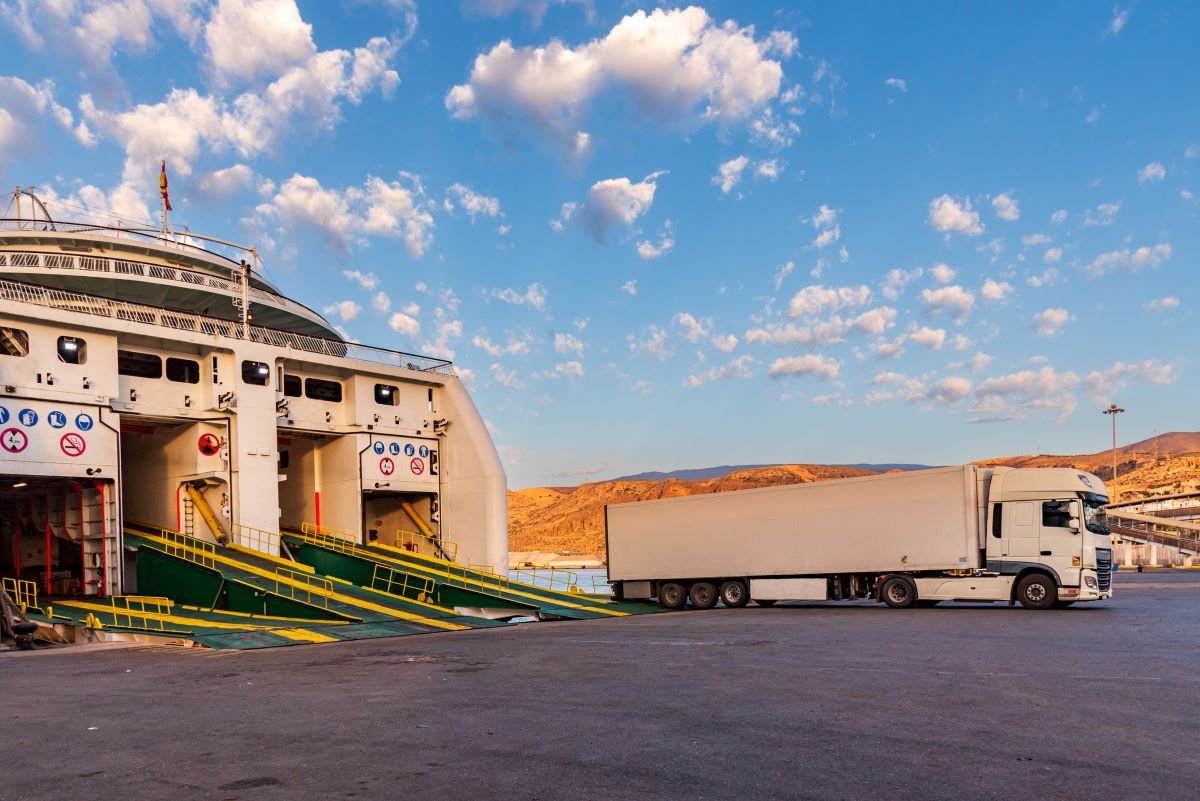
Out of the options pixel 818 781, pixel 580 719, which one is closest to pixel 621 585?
pixel 580 719

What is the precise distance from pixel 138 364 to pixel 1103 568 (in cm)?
2382

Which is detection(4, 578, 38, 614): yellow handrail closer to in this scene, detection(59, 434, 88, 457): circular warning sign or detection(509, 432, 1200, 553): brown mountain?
detection(59, 434, 88, 457): circular warning sign

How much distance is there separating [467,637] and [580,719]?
9139 millimetres

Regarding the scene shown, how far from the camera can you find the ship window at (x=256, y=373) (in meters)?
24.1

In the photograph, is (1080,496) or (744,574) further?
(744,574)

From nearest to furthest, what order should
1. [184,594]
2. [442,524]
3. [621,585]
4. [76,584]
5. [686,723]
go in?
[686,723] → [184,594] → [76,584] → [621,585] → [442,524]

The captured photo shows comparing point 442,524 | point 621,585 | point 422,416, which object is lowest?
point 621,585

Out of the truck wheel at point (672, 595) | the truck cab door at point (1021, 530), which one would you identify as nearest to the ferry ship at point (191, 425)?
the truck wheel at point (672, 595)

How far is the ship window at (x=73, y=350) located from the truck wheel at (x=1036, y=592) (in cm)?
2245

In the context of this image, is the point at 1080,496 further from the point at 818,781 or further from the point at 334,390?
the point at 334,390

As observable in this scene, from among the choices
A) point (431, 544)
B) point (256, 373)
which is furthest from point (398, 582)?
point (256, 373)

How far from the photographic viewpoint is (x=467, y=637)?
1661cm

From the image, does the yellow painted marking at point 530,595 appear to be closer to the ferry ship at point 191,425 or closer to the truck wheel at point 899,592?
the ferry ship at point 191,425

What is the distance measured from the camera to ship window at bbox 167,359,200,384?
23.6 metres
